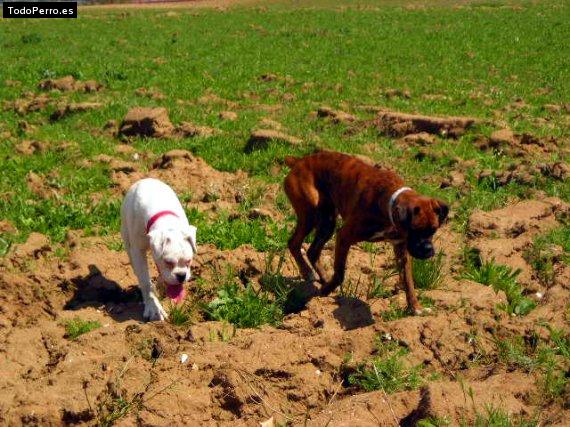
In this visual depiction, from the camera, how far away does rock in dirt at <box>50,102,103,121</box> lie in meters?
11.5

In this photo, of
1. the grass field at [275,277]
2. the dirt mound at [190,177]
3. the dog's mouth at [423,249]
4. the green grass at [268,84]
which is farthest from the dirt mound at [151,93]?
the dog's mouth at [423,249]

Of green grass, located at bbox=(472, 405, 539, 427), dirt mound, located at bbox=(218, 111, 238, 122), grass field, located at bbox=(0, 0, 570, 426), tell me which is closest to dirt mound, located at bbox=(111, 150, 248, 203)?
grass field, located at bbox=(0, 0, 570, 426)

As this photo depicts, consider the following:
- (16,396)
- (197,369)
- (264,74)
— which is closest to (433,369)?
(197,369)

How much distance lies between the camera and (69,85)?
46.0ft

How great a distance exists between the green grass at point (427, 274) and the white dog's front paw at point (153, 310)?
7.48 ft

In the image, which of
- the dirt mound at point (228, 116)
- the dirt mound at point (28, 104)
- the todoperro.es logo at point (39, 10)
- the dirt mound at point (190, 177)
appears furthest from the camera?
the todoperro.es logo at point (39, 10)

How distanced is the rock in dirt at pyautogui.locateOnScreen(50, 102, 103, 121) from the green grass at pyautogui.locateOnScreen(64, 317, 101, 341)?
23.0ft

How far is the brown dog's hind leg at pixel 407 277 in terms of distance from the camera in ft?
17.9

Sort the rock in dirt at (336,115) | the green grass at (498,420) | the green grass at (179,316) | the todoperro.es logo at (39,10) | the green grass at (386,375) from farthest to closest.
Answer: the todoperro.es logo at (39,10), the rock in dirt at (336,115), the green grass at (179,316), the green grass at (386,375), the green grass at (498,420)

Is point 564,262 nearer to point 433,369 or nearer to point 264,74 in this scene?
point 433,369

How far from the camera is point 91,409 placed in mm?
3965

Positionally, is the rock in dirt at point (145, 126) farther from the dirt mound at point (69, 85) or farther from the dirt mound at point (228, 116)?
the dirt mound at point (69, 85)

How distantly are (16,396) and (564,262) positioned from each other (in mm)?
4920

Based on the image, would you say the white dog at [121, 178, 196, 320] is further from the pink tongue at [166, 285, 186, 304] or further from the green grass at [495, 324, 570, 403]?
the green grass at [495, 324, 570, 403]
